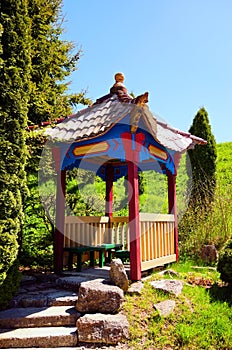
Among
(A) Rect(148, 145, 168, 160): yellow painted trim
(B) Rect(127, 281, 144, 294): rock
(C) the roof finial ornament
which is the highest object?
(C) the roof finial ornament

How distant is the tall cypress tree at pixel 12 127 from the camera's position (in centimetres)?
451

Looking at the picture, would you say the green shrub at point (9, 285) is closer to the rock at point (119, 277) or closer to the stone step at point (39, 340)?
the stone step at point (39, 340)

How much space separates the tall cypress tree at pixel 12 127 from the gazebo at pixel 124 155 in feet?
4.12

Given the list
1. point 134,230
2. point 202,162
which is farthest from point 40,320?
point 202,162

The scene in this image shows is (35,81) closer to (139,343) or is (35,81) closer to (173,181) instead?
(173,181)

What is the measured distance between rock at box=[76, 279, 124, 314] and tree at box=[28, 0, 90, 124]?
13.7 ft

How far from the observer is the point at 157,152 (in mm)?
6348

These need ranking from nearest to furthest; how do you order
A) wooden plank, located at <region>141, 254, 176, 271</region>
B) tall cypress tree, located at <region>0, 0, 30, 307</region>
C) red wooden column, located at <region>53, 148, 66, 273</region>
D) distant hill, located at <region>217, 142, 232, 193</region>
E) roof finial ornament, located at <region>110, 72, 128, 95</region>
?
tall cypress tree, located at <region>0, 0, 30, 307</region>
wooden plank, located at <region>141, 254, 176, 271</region>
roof finial ornament, located at <region>110, 72, 128, 95</region>
red wooden column, located at <region>53, 148, 66, 273</region>
distant hill, located at <region>217, 142, 232, 193</region>

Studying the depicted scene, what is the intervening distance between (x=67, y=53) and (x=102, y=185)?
4.57 m

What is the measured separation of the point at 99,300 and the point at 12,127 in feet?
8.81

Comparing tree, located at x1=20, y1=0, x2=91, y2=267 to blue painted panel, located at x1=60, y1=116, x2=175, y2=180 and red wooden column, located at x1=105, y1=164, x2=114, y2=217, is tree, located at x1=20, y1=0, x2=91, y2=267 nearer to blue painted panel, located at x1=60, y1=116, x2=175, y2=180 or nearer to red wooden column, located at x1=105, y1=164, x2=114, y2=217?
blue painted panel, located at x1=60, y1=116, x2=175, y2=180

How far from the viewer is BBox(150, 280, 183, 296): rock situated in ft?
16.2

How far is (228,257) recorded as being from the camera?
5367mm

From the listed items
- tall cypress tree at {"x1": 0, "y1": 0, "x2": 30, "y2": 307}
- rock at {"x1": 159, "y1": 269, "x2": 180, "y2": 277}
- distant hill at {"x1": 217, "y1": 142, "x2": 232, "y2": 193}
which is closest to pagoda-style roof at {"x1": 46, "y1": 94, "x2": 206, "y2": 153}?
tall cypress tree at {"x1": 0, "y1": 0, "x2": 30, "y2": 307}
